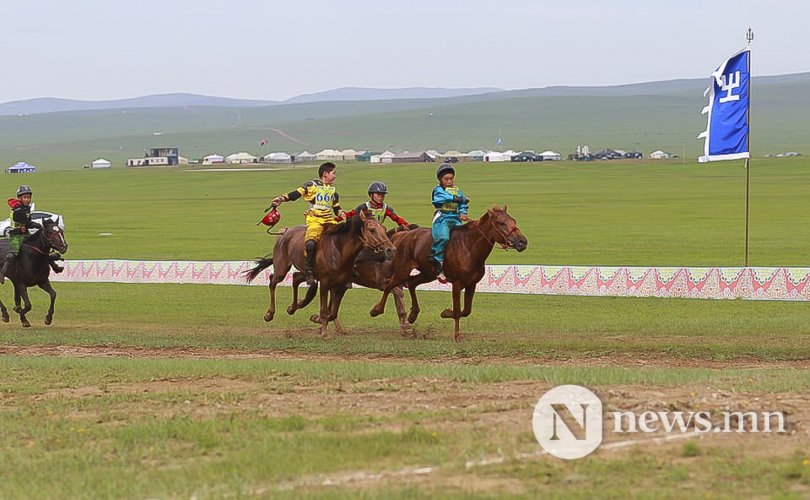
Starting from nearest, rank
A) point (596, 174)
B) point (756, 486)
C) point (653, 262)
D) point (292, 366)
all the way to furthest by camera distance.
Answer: point (756, 486)
point (292, 366)
point (653, 262)
point (596, 174)

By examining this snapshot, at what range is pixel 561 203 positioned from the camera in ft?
253

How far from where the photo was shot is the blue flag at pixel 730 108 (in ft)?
87.7

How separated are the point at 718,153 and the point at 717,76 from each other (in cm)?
171

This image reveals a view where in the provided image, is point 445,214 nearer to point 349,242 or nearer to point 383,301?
point 349,242

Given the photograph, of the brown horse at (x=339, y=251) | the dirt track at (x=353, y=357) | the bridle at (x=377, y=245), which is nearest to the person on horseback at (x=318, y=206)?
the brown horse at (x=339, y=251)

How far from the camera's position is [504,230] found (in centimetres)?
1848

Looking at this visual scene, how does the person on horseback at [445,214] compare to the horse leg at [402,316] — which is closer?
the person on horseback at [445,214]

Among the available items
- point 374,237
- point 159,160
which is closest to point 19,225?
point 374,237

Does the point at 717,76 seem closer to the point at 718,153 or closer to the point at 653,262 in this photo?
the point at 718,153

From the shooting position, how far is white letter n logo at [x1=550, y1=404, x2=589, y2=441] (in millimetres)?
9383

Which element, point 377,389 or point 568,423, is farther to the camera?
point 377,389

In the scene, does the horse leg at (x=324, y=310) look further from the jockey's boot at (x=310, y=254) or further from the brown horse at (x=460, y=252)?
the brown horse at (x=460, y=252)

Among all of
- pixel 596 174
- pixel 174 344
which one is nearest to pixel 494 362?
pixel 174 344
